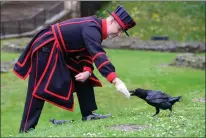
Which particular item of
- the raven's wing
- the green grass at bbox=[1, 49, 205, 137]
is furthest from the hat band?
the green grass at bbox=[1, 49, 205, 137]

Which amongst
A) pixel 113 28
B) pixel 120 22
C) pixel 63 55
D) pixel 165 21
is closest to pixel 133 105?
pixel 63 55

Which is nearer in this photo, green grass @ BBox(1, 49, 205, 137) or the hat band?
green grass @ BBox(1, 49, 205, 137)

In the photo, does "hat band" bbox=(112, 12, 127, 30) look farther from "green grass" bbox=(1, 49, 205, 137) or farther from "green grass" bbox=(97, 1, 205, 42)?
"green grass" bbox=(97, 1, 205, 42)

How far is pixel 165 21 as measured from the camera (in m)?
27.5

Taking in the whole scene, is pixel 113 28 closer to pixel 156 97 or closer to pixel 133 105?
pixel 156 97

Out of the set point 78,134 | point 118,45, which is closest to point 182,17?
point 118,45

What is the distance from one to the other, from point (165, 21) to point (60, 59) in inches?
805

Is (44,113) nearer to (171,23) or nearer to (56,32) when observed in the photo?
(56,32)

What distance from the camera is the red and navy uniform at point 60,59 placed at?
7418 millimetres

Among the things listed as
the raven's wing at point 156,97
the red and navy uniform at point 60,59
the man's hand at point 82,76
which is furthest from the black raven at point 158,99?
the red and navy uniform at point 60,59

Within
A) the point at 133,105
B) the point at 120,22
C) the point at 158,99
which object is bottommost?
the point at 133,105

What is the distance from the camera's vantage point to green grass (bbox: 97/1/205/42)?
1026 inches

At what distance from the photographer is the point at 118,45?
85.6 ft

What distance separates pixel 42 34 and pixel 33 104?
3.07 feet
